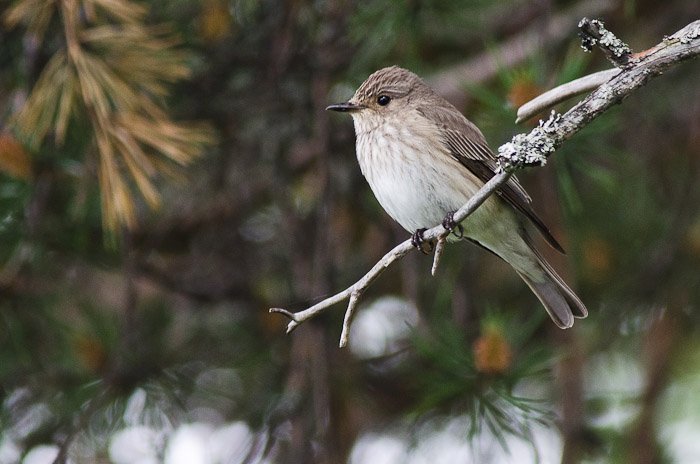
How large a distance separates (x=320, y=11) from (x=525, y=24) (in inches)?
40.8

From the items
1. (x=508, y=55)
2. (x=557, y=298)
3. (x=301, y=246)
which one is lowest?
(x=557, y=298)

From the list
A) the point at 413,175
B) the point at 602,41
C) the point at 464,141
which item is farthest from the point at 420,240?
the point at 602,41

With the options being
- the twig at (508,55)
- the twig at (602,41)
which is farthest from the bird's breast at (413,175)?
the twig at (602,41)

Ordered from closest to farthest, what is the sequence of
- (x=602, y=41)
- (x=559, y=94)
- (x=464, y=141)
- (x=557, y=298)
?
(x=602, y=41) → (x=559, y=94) → (x=557, y=298) → (x=464, y=141)

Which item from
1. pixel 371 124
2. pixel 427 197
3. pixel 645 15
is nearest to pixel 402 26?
pixel 371 124

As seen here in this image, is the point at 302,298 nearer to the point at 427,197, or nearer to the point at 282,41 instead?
the point at 427,197

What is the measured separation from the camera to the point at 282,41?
4.41 meters

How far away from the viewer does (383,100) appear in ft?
13.4

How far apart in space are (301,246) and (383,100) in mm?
694

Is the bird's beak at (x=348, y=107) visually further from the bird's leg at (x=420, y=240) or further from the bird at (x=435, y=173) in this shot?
the bird's leg at (x=420, y=240)

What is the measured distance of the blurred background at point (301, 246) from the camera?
373cm

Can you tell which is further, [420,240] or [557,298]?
[557,298]

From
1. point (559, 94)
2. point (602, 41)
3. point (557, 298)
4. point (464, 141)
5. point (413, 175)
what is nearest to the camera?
point (602, 41)

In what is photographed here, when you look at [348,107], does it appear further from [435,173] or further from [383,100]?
[435,173]
